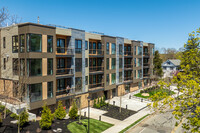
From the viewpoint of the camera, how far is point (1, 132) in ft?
55.9

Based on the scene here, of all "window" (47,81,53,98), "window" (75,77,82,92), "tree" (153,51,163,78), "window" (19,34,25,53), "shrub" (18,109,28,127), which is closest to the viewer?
"shrub" (18,109,28,127)

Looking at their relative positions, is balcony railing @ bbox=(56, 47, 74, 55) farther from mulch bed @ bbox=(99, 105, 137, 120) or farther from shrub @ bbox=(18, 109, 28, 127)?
mulch bed @ bbox=(99, 105, 137, 120)

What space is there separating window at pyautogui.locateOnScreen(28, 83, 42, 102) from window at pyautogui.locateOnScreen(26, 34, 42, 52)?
4284 millimetres

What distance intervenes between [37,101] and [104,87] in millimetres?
14579

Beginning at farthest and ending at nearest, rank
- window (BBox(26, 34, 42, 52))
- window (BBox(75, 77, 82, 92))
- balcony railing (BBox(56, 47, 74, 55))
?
window (BBox(75, 77, 82, 92)) → balcony railing (BBox(56, 47, 74, 55)) → window (BBox(26, 34, 42, 52))

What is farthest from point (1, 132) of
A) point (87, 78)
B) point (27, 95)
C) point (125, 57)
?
point (125, 57)

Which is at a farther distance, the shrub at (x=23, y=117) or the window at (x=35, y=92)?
the window at (x=35, y=92)

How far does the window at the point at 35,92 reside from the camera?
20316mm

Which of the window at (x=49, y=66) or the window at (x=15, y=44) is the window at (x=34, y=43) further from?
the window at (x=15, y=44)

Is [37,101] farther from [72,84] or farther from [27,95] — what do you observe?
[72,84]

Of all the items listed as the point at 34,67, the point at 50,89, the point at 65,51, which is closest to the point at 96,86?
the point at 65,51

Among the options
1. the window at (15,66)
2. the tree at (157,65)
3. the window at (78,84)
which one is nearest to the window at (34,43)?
the window at (15,66)

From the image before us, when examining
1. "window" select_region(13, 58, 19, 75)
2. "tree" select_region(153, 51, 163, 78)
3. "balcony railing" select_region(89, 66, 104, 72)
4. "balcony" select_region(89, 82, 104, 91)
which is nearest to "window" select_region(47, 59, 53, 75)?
"window" select_region(13, 58, 19, 75)

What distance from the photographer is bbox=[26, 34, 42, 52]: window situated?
20.1 m
